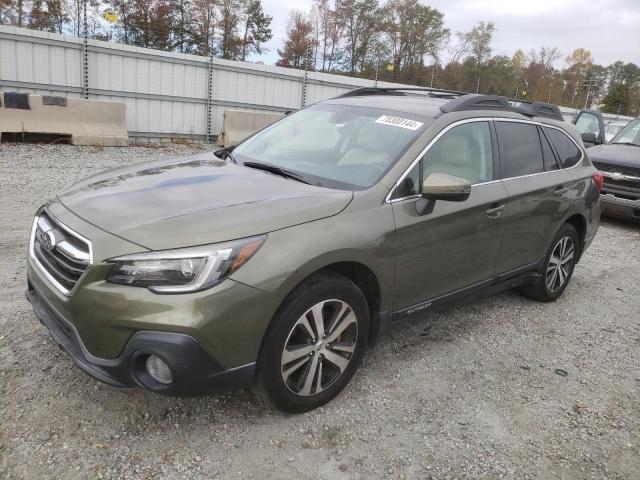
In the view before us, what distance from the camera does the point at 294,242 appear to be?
8.41 feet

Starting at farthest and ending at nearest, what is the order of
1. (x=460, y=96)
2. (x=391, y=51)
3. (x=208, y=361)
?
(x=391, y=51) < (x=460, y=96) < (x=208, y=361)

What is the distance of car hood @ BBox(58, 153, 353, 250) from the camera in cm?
243

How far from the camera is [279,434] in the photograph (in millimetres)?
2732

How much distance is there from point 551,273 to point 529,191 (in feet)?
3.64

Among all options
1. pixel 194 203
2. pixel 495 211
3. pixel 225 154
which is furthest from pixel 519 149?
pixel 194 203

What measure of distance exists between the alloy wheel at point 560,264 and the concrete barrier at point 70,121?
9.61 metres

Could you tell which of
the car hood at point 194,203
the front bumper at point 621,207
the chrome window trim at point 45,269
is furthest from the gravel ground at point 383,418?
the front bumper at point 621,207

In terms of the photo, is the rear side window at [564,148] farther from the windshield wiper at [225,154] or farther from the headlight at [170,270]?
the headlight at [170,270]

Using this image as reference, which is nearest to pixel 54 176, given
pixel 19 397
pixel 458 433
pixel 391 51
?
pixel 19 397

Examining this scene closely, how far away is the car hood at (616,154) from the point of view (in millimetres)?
8633

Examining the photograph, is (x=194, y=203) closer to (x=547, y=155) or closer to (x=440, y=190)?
(x=440, y=190)

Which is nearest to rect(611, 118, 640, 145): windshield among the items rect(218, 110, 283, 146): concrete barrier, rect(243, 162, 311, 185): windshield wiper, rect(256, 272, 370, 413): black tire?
rect(218, 110, 283, 146): concrete barrier

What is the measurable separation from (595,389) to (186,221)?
2949 millimetres

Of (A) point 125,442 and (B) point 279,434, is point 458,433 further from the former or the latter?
(A) point 125,442
